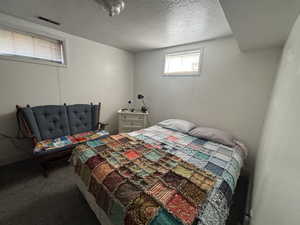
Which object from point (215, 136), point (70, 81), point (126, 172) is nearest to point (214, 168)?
point (215, 136)

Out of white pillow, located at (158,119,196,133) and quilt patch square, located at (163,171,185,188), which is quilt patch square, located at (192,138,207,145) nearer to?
white pillow, located at (158,119,196,133)

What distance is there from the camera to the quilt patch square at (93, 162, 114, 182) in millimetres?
1153

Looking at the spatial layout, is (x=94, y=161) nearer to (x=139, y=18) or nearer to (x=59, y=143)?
(x=59, y=143)

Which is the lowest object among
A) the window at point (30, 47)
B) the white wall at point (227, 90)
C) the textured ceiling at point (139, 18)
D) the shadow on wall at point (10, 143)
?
the shadow on wall at point (10, 143)

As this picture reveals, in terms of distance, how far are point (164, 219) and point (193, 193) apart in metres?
0.32

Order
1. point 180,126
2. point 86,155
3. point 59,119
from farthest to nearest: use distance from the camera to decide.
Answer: point 180,126 < point 59,119 < point 86,155

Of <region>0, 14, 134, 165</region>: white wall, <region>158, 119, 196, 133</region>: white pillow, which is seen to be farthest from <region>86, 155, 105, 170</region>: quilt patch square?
<region>0, 14, 134, 165</region>: white wall

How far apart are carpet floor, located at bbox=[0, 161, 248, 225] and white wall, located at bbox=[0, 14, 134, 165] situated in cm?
61

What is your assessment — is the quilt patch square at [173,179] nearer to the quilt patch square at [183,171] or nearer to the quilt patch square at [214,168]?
the quilt patch square at [183,171]

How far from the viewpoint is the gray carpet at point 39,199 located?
134cm

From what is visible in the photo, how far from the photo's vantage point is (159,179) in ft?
3.63

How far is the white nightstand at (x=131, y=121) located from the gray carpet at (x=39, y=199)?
4.77 ft

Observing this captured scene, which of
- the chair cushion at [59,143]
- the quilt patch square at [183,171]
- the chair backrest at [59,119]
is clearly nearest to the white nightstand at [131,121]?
the chair backrest at [59,119]

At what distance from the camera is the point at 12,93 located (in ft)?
6.58
